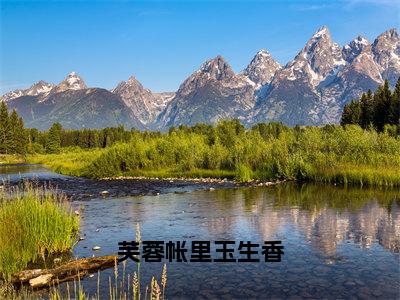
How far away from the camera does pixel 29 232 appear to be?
15.0 m

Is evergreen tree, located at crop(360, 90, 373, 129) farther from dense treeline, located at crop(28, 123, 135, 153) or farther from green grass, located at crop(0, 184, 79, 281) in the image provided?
green grass, located at crop(0, 184, 79, 281)

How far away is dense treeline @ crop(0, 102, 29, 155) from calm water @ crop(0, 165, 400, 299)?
9739 cm

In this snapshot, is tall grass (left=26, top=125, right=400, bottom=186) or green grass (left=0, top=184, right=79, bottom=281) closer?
green grass (left=0, top=184, right=79, bottom=281)

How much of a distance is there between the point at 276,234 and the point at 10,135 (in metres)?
116

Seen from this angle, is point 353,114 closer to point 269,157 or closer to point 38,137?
point 269,157

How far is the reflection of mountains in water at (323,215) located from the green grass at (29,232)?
7.02 meters

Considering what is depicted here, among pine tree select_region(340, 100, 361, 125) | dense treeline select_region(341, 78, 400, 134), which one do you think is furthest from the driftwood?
pine tree select_region(340, 100, 361, 125)

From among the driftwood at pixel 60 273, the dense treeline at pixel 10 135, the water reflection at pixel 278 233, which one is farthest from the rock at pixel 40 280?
the dense treeline at pixel 10 135

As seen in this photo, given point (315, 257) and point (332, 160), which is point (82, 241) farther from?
point (332, 160)

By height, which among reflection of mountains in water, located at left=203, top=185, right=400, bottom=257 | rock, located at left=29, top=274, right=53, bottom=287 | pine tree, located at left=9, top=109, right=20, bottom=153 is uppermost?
pine tree, located at left=9, top=109, right=20, bottom=153

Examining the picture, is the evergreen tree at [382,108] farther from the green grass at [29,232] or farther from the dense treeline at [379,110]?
the green grass at [29,232]

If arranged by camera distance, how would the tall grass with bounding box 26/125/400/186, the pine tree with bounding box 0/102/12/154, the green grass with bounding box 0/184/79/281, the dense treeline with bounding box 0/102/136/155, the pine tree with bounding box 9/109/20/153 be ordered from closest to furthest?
1. the green grass with bounding box 0/184/79/281
2. the tall grass with bounding box 26/125/400/186
3. the pine tree with bounding box 0/102/12/154
4. the dense treeline with bounding box 0/102/136/155
5. the pine tree with bounding box 9/109/20/153

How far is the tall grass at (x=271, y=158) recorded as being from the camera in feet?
119

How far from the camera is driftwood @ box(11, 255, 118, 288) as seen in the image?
1298 centimetres
